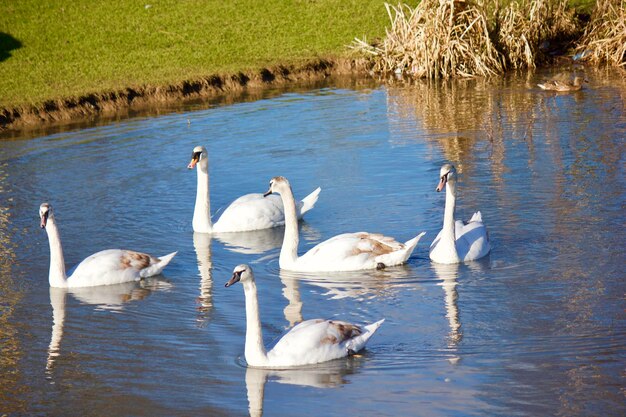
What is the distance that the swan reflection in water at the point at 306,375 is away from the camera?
9.24m

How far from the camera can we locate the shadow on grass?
29.6 meters

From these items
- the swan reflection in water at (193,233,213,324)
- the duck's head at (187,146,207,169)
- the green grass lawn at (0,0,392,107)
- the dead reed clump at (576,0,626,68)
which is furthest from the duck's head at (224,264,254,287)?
the dead reed clump at (576,0,626,68)

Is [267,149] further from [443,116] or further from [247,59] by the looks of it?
[247,59]

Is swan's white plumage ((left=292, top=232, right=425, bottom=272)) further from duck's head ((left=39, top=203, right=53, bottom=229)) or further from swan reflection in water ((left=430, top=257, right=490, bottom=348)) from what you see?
duck's head ((left=39, top=203, right=53, bottom=229))

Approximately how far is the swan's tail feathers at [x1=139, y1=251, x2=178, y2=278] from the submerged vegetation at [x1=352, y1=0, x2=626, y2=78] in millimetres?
15620

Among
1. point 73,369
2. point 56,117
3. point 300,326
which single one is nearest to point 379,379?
point 300,326

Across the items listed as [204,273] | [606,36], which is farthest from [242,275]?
[606,36]

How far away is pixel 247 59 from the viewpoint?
30.0 metres

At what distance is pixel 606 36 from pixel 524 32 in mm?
2240

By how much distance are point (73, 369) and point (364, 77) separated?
68.0 ft

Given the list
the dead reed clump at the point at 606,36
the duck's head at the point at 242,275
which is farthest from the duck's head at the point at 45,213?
the dead reed clump at the point at 606,36

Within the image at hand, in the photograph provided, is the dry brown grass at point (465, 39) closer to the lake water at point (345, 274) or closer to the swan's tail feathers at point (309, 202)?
the lake water at point (345, 274)

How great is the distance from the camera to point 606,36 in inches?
1097

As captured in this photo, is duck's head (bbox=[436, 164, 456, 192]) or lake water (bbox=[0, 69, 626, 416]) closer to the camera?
lake water (bbox=[0, 69, 626, 416])
